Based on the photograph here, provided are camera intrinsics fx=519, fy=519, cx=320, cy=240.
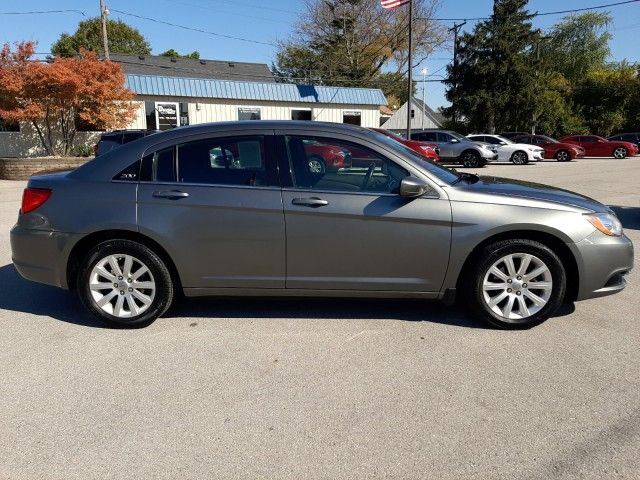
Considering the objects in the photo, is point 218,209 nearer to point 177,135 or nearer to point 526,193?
point 177,135

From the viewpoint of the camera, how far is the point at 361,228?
13.2 feet

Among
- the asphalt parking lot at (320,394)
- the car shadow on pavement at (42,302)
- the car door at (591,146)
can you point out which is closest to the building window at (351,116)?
the car door at (591,146)

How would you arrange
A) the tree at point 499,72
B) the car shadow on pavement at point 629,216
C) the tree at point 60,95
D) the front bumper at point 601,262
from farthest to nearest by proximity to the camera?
the tree at point 499,72
the tree at point 60,95
the car shadow on pavement at point 629,216
the front bumper at point 601,262

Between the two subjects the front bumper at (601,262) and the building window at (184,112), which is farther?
the building window at (184,112)

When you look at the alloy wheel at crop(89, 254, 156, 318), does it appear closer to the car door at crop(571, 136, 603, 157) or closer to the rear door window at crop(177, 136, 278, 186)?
the rear door window at crop(177, 136, 278, 186)

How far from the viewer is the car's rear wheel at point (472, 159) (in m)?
23.0

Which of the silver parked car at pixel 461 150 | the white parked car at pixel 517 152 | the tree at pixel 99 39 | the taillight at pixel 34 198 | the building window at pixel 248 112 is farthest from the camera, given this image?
the tree at pixel 99 39

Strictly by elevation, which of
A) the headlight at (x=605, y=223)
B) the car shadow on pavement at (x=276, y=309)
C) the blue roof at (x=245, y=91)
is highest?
the blue roof at (x=245, y=91)

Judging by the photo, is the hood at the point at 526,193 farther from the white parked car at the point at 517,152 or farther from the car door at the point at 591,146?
the car door at the point at 591,146

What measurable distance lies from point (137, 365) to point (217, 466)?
1.34m

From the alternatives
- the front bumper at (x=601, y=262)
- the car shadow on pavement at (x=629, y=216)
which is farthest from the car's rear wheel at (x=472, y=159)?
the front bumper at (x=601, y=262)

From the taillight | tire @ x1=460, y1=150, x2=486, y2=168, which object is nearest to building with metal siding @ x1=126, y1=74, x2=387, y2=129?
tire @ x1=460, y1=150, x2=486, y2=168

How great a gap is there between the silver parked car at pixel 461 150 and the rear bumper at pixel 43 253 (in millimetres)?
21059

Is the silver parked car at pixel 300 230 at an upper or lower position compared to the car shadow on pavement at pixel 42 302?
upper
